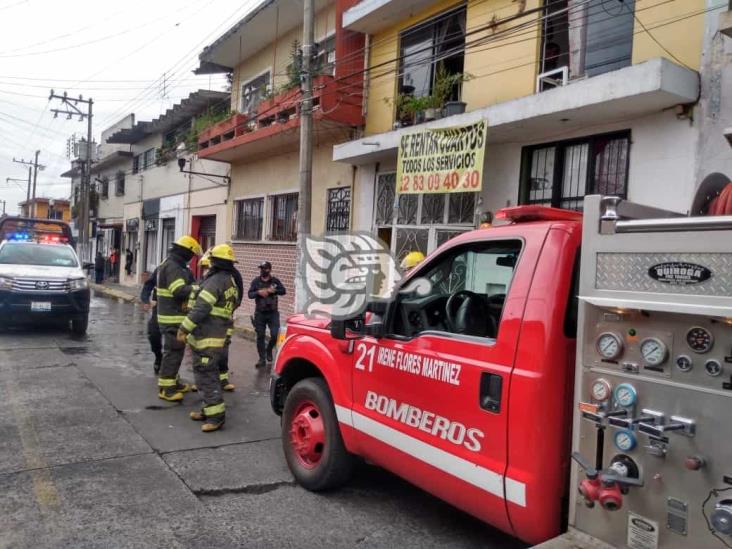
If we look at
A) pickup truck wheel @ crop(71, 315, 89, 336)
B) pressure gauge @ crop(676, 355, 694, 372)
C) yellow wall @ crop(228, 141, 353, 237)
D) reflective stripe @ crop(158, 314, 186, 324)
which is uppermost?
yellow wall @ crop(228, 141, 353, 237)

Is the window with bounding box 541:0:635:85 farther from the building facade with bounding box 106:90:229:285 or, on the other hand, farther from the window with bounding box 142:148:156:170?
the window with bounding box 142:148:156:170

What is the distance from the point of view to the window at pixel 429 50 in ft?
31.7

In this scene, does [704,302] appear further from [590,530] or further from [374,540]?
[374,540]

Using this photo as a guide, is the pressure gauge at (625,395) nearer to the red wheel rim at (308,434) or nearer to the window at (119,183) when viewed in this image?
the red wheel rim at (308,434)

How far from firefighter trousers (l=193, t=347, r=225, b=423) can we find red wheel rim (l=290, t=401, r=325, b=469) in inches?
52.2

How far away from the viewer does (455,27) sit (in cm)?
980

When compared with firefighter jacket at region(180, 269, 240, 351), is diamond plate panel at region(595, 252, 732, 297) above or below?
above

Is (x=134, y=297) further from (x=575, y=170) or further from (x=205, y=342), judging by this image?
(x=575, y=170)

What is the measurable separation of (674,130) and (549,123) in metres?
1.50

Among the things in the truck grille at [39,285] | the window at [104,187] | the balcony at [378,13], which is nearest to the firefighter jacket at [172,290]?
the truck grille at [39,285]

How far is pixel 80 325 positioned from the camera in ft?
35.0

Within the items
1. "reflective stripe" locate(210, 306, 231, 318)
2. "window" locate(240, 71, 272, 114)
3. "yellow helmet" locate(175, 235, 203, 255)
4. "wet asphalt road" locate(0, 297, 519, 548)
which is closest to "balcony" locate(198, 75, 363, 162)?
"window" locate(240, 71, 272, 114)

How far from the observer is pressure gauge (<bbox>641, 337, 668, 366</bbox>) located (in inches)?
85.7

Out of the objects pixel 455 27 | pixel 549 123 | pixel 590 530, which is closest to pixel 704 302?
pixel 590 530
